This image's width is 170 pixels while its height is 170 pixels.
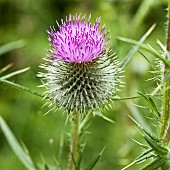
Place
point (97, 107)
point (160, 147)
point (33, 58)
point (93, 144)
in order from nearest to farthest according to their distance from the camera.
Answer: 1. point (160, 147)
2. point (97, 107)
3. point (93, 144)
4. point (33, 58)

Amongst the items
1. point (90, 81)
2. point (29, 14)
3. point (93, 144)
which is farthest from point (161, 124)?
point (29, 14)

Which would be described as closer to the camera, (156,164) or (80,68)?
(156,164)

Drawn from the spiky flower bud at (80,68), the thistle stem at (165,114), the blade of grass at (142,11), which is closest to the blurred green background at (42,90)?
the blade of grass at (142,11)

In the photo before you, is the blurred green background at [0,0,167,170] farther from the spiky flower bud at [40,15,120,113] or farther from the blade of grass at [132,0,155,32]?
the spiky flower bud at [40,15,120,113]

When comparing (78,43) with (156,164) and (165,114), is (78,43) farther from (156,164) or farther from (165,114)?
(156,164)

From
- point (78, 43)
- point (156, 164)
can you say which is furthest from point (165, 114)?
point (78, 43)

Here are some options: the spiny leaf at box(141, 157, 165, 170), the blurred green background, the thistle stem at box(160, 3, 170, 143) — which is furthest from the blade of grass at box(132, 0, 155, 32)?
the spiny leaf at box(141, 157, 165, 170)

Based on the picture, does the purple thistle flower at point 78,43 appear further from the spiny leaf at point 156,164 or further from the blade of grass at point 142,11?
the blade of grass at point 142,11

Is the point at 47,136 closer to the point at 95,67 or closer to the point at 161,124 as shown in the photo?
the point at 95,67
